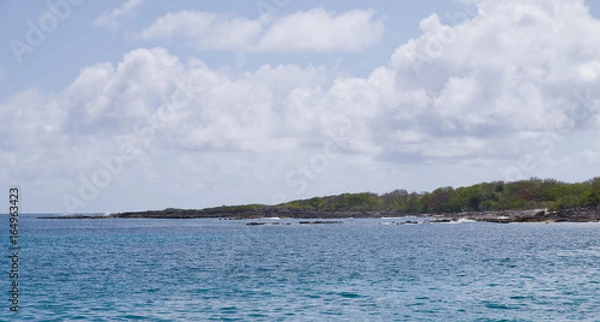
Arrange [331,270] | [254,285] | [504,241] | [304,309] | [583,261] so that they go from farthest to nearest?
[504,241]
[583,261]
[331,270]
[254,285]
[304,309]

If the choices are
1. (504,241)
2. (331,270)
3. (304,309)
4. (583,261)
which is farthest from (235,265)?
(504,241)

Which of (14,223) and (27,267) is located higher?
(14,223)

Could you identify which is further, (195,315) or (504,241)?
(504,241)

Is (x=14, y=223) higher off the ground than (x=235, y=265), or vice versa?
(x=14, y=223)

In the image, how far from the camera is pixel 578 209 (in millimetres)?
195125

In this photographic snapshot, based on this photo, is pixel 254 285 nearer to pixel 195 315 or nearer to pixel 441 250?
pixel 195 315

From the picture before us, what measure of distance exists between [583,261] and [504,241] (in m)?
38.8

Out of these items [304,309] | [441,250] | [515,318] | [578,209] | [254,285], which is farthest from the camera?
[578,209]

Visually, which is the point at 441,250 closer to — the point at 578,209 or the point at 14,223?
the point at 14,223

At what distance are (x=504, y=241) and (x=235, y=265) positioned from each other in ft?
185

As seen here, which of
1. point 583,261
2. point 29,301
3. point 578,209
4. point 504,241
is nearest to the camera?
point 29,301

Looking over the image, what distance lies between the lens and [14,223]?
1745 inches

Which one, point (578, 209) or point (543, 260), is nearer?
point (543, 260)

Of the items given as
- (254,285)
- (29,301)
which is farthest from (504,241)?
(29,301)
